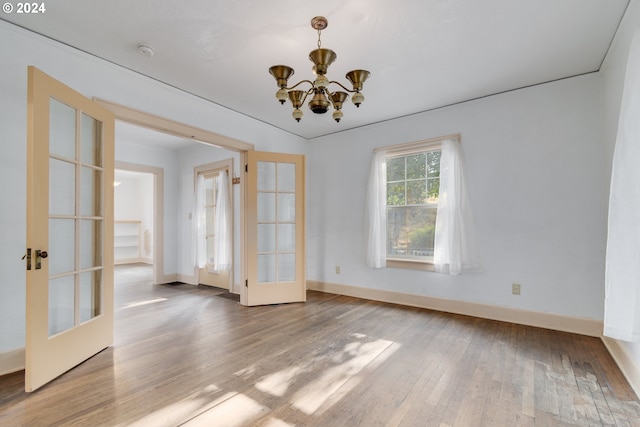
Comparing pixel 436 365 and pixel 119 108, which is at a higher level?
pixel 119 108

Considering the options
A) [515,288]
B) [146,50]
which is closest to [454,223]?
[515,288]

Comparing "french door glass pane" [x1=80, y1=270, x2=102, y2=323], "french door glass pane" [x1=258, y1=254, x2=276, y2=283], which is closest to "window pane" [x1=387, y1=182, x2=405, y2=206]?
"french door glass pane" [x1=258, y1=254, x2=276, y2=283]

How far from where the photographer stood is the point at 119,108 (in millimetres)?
2711

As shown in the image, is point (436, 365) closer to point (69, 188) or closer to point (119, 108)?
point (69, 188)

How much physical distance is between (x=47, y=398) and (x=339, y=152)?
4143mm

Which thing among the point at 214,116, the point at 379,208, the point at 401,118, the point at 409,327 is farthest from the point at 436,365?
the point at 214,116

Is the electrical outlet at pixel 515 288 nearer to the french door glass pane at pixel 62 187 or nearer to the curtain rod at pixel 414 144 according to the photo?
the curtain rod at pixel 414 144

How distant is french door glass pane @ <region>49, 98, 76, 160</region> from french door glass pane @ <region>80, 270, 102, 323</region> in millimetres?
978

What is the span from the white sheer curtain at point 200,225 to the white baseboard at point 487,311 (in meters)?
2.52

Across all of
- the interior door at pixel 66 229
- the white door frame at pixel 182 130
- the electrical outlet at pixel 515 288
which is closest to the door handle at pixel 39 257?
the interior door at pixel 66 229

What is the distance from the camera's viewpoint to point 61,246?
86.4 inches

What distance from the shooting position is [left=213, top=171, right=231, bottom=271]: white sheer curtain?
4.98 metres

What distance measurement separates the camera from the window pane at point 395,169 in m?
4.13

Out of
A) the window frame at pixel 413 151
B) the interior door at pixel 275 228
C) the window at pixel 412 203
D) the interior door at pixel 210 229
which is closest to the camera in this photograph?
the window frame at pixel 413 151
